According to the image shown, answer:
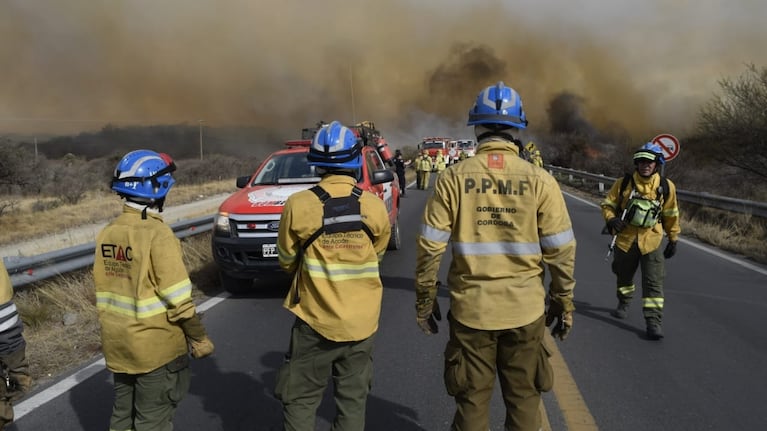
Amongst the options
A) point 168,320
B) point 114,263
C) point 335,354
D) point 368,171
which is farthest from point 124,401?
point 368,171

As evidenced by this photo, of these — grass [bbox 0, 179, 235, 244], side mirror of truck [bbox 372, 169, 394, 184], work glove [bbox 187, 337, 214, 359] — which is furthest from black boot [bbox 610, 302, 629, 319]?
grass [bbox 0, 179, 235, 244]

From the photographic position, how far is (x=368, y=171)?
750 cm

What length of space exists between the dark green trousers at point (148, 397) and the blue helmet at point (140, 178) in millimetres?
789

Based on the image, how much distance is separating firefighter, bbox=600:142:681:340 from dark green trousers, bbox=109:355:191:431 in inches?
155

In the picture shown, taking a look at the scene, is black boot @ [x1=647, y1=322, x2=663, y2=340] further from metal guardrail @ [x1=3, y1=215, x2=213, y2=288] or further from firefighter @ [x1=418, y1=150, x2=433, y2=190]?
firefighter @ [x1=418, y1=150, x2=433, y2=190]

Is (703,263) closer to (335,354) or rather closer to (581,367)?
(581,367)

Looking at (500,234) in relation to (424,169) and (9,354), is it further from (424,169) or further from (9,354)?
(424,169)

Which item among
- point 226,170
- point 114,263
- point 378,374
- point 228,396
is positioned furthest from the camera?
point 226,170

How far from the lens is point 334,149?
256 cm

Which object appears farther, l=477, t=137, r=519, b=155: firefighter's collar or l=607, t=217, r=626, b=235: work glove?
l=607, t=217, r=626, b=235: work glove

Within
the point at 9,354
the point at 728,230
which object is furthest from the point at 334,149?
the point at 728,230

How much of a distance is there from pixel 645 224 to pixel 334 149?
3.59 m

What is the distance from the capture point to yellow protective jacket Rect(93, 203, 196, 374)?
8.05 feet

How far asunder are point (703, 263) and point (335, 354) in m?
7.13
